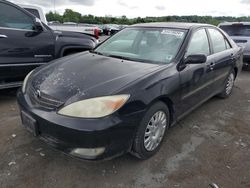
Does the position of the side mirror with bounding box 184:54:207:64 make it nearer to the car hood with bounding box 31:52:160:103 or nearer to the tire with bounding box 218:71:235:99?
the car hood with bounding box 31:52:160:103

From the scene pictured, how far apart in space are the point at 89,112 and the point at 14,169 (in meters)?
1.14

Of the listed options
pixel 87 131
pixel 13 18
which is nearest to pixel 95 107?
pixel 87 131

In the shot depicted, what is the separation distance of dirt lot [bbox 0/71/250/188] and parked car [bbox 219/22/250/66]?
469 centimetres

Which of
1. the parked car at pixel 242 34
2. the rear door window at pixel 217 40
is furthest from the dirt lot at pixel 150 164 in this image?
the parked car at pixel 242 34

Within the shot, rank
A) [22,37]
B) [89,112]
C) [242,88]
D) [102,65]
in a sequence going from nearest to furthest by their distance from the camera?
[89,112], [102,65], [22,37], [242,88]

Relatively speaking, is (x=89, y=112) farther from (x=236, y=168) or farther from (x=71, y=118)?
(x=236, y=168)

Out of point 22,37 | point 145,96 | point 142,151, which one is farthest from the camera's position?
point 22,37

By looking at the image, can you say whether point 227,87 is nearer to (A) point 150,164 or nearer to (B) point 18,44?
(A) point 150,164

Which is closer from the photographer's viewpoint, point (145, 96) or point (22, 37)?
point (145, 96)

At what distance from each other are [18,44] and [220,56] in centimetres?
355

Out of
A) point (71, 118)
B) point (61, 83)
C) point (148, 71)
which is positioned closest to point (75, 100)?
point (71, 118)

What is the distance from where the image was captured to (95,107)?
2350 mm

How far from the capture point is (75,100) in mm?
2426

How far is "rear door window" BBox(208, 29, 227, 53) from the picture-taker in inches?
167
